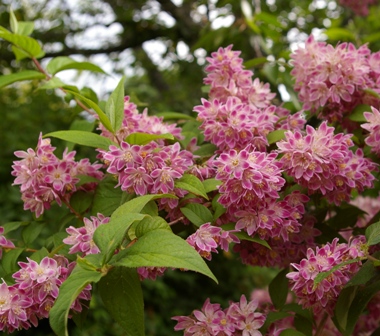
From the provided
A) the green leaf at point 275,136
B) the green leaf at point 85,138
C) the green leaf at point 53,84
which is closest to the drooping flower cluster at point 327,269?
the green leaf at point 275,136

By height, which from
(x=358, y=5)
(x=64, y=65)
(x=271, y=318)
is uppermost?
(x=64, y=65)

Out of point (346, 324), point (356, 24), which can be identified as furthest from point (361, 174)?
point (356, 24)

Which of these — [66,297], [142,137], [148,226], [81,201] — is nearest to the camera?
[66,297]

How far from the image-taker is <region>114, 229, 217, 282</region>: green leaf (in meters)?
0.60

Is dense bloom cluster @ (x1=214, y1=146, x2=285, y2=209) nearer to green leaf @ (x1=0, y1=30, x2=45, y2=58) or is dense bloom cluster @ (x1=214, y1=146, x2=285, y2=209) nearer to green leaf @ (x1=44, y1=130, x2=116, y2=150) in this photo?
green leaf @ (x1=44, y1=130, x2=116, y2=150)

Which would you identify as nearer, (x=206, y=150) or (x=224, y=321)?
(x=224, y=321)

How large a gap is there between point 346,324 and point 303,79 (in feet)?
1.55

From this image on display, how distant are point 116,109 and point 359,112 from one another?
0.44 m

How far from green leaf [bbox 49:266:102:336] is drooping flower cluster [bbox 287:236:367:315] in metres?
0.30

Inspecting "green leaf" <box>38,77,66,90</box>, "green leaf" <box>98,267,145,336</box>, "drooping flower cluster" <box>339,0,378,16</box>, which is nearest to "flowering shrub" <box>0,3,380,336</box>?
"green leaf" <box>98,267,145,336</box>

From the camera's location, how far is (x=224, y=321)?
0.78 m

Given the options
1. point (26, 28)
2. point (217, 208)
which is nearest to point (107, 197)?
point (217, 208)

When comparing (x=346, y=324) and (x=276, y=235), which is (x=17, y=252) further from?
(x=346, y=324)

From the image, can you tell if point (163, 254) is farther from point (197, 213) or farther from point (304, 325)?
point (304, 325)
